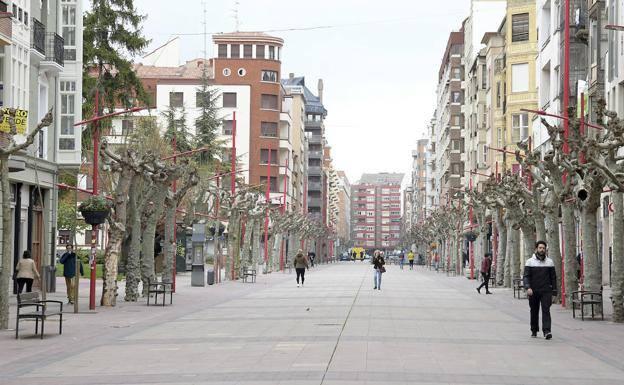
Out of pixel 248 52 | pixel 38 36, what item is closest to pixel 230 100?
pixel 248 52

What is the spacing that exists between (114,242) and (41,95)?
10.1 metres

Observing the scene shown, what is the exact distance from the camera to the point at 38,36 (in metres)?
39.8

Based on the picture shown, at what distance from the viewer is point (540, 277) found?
71.1 ft

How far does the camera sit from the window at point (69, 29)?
43.6 meters

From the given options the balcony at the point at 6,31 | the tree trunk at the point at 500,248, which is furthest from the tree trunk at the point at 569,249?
the tree trunk at the point at 500,248

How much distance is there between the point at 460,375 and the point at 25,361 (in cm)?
666

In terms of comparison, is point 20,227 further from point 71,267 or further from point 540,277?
point 540,277

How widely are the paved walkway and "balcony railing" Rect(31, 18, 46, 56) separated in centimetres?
1151

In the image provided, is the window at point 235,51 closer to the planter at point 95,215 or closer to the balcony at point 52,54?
the balcony at point 52,54

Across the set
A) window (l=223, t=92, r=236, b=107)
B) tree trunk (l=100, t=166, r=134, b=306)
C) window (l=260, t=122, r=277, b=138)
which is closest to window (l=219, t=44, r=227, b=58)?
window (l=223, t=92, r=236, b=107)

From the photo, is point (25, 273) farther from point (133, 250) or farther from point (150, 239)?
point (150, 239)

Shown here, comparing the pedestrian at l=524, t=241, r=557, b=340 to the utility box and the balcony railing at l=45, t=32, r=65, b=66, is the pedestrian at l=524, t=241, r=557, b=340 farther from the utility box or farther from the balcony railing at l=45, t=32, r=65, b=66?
the utility box

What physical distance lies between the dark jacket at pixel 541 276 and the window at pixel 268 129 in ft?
320

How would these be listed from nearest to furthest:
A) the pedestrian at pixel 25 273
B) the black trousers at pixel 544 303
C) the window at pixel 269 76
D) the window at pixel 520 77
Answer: the black trousers at pixel 544 303
the pedestrian at pixel 25 273
the window at pixel 520 77
the window at pixel 269 76
